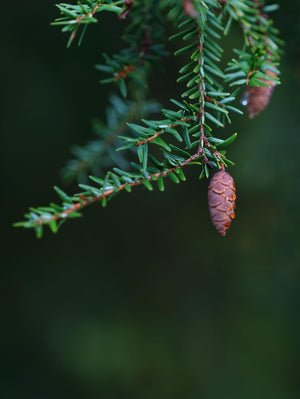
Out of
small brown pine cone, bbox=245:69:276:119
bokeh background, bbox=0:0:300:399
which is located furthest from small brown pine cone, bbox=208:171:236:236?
bokeh background, bbox=0:0:300:399

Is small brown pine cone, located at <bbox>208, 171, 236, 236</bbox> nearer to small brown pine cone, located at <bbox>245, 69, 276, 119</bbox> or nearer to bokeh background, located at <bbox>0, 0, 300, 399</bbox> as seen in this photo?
small brown pine cone, located at <bbox>245, 69, 276, 119</bbox>

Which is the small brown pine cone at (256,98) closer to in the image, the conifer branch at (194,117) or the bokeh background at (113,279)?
the conifer branch at (194,117)

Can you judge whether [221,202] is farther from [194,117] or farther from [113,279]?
[113,279]

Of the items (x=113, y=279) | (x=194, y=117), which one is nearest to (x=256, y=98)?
(x=194, y=117)

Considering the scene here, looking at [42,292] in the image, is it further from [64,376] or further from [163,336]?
[163,336]

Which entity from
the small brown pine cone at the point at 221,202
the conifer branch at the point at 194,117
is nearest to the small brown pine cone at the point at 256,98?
the conifer branch at the point at 194,117

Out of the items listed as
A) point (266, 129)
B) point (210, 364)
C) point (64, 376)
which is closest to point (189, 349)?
point (210, 364)
